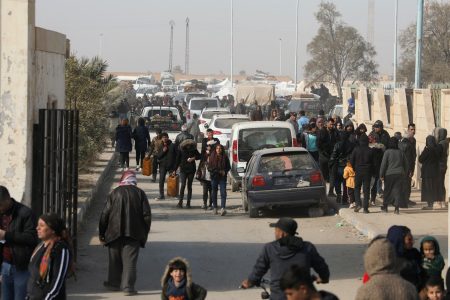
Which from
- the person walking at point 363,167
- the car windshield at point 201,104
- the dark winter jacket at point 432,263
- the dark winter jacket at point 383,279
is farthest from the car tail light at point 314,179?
the car windshield at point 201,104

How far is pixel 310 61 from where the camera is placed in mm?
83250

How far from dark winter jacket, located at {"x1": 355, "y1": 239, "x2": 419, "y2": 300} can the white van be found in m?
17.0

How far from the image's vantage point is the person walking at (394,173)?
20.5 meters

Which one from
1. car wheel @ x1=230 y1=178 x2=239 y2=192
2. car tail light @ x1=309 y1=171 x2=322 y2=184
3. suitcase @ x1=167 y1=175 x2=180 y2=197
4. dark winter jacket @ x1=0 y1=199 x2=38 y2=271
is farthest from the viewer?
car wheel @ x1=230 y1=178 x2=239 y2=192

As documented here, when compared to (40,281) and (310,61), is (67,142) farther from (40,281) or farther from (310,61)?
(310,61)

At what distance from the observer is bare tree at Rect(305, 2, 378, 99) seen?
77250mm

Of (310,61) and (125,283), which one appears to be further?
(310,61)

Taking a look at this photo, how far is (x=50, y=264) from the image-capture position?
8.95 m

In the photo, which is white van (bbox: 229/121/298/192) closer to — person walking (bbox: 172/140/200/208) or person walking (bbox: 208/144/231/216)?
person walking (bbox: 172/140/200/208)

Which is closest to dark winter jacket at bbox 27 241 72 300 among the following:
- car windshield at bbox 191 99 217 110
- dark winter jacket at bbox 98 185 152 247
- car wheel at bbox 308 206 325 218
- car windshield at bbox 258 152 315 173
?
dark winter jacket at bbox 98 185 152 247

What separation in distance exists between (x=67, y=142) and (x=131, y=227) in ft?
5.38

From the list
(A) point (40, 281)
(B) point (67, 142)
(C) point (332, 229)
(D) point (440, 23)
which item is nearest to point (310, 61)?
(D) point (440, 23)

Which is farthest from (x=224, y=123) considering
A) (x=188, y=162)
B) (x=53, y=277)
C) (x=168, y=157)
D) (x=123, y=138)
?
(x=53, y=277)

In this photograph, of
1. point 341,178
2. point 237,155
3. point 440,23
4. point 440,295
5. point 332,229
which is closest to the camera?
point 440,295
